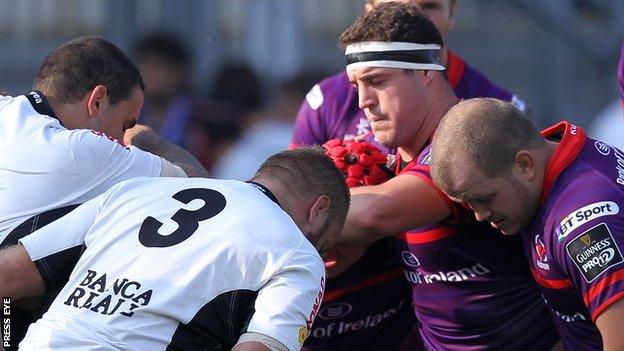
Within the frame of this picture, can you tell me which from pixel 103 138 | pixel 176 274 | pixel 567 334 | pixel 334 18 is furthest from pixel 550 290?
pixel 334 18

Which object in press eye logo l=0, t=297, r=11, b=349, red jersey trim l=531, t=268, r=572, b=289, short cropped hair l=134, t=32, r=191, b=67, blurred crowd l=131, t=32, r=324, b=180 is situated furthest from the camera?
short cropped hair l=134, t=32, r=191, b=67

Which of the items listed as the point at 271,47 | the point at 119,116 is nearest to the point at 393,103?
the point at 119,116

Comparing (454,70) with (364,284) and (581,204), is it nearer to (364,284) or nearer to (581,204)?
(364,284)

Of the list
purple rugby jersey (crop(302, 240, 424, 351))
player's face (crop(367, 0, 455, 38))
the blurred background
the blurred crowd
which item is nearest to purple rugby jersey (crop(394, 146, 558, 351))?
purple rugby jersey (crop(302, 240, 424, 351))

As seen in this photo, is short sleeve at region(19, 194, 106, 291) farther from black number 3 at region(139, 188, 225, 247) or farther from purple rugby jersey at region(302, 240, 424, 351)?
purple rugby jersey at region(302, 240, 424, 351)

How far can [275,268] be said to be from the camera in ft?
15.6

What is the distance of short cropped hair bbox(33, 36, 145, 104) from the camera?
5.66 m

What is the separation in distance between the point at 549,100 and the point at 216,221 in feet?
20.5

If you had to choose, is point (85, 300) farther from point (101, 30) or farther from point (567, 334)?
point (101, 30)

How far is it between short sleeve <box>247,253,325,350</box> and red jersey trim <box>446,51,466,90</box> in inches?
90.5

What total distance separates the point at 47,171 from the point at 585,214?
204 cm

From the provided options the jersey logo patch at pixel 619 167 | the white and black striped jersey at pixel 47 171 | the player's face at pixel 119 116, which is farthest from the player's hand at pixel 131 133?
the jersey logo patch at pixel 619 167

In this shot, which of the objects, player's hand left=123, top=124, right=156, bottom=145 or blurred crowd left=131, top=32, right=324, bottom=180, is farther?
blurred crowd left=131, top=32, right=324, bottom=180

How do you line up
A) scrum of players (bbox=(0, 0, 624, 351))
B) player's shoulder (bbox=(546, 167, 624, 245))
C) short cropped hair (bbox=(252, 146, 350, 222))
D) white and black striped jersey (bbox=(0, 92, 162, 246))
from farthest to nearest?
white and black striped jersey (bbox=(0, 92, 162, 246)) → short cropped hair (bbox=(252, 146, 350, 222)) → player's shoulder (bbox=(546, 167, 624, 245)) → scrum of players (bbox=(0, 0, 624, 351))
